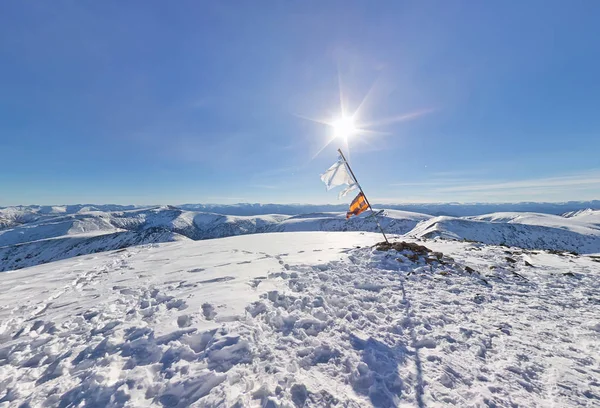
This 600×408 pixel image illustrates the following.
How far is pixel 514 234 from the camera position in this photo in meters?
112

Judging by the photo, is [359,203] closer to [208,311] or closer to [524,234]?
[208,311]

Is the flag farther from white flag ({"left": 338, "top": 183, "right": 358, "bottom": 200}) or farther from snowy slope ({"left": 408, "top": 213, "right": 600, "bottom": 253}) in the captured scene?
snowy slope ({"left": 408, "top": 213, "right": 600, "bottom": 253})

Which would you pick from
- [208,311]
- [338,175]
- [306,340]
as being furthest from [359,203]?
[208,311]

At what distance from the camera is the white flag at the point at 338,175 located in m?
14.5

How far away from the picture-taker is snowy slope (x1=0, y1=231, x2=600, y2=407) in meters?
4.14

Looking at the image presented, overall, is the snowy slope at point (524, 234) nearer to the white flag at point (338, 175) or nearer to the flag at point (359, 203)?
the flag at point (359, 203)

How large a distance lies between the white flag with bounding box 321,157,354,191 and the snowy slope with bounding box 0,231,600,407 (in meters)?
5.55

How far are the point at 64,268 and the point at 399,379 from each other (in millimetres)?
19106

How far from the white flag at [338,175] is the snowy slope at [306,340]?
18.2 feet

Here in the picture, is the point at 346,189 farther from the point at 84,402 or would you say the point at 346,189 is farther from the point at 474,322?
the point at 84,402

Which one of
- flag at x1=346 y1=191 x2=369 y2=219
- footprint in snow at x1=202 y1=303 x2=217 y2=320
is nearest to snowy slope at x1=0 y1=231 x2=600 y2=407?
footprint in snow at x1=202 y1=303 x2=217 y2=320

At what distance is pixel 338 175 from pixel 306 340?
10273 millimetres

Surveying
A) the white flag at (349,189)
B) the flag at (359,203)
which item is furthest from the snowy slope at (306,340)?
the white flag at (349,189)

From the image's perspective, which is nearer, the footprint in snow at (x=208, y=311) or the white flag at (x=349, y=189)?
the footprint in snow at (x=208, y=311)
